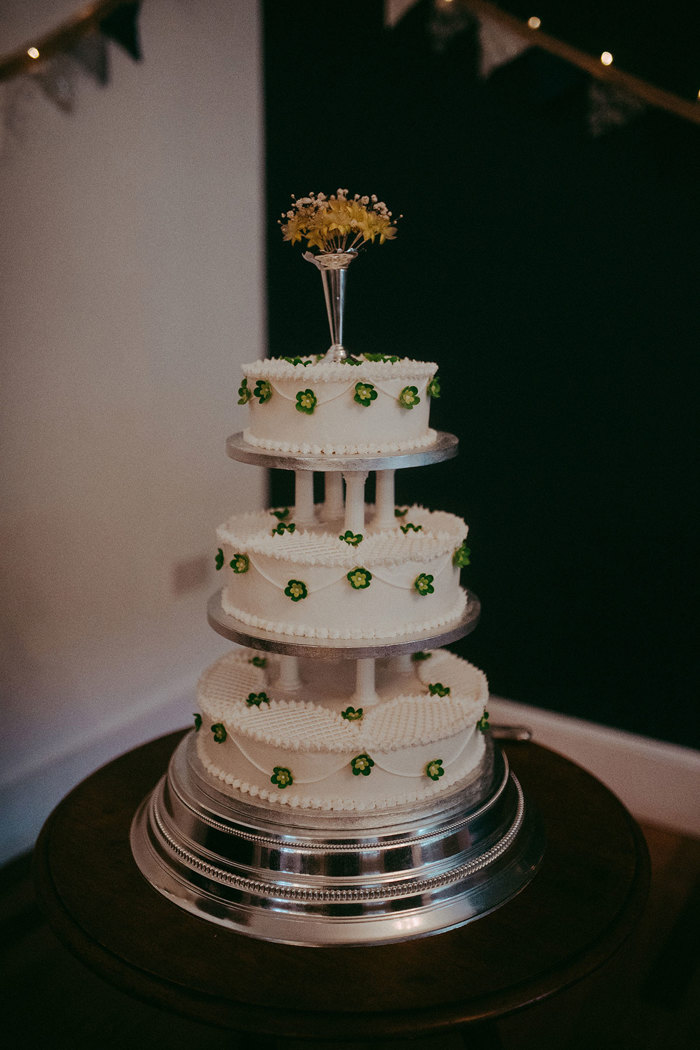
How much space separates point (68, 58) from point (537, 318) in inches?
67.3

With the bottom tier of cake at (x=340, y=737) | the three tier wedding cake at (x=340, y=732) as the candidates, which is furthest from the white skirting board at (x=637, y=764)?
the three tier wedding cake at (x=340, y=732)

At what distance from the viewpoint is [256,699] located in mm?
1883

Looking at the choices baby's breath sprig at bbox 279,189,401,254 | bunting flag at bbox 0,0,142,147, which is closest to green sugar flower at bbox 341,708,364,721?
baby's breath sprig at bbox 279,189,401,254

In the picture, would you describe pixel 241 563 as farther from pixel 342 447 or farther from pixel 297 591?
pixel 342 447

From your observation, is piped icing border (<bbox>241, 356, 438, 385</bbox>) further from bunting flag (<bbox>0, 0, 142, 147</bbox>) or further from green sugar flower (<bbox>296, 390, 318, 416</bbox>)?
bunting flag (<bbox>0, 0, 142, 147</bbox>)

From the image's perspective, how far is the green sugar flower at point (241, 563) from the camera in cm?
180

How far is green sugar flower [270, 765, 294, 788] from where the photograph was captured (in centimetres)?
175

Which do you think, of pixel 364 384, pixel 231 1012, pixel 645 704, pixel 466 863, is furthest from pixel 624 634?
pixel 231 1012

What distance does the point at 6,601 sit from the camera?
102 inches

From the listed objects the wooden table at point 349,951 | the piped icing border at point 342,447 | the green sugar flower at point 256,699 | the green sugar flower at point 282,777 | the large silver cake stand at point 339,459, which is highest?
the piped icing border at point 342,447

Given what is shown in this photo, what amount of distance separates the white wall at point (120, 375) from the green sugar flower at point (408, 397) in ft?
4.52

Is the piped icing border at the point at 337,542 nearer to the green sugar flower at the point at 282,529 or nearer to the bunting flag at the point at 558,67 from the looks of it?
the green sugar flower at the point at 282,529

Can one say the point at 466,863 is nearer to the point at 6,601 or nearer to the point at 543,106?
the point at 6,601

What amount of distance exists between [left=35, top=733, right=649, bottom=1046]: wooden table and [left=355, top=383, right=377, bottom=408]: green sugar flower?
1.06m
